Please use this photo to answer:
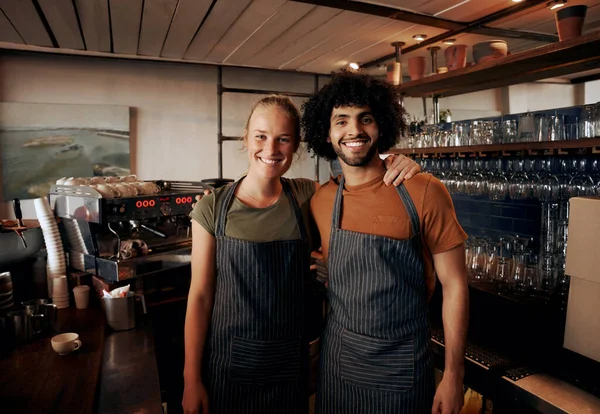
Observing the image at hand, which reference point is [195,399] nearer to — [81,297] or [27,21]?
[81,297]

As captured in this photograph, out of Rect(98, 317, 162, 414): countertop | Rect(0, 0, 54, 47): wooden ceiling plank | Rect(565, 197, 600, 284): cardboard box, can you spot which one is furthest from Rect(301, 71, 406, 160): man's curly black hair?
Rect(0, 0, 54, 47): wooden ceiling plank

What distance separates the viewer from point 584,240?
1929mm

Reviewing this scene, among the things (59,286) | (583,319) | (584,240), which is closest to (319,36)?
(584,240)

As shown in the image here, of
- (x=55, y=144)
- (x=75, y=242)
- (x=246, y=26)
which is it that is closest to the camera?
(x=75, y=242)

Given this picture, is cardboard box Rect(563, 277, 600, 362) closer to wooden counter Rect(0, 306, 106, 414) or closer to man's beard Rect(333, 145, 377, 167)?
man's beard Rect(333, 145, 377, 167)

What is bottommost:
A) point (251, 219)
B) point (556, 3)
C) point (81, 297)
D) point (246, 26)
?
point (81, 297)

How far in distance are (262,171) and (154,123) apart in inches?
150

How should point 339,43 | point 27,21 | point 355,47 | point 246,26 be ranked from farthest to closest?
point 355,47 < point 339,43 < point 246,26 < point 27,21

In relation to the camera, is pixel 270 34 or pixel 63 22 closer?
Result: pixel 63 22

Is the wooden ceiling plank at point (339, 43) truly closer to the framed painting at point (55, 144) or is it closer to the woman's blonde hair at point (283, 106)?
the woman's blonde hair at point (283, 106)

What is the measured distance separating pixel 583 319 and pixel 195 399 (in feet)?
5.48

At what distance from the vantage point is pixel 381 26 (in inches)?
131

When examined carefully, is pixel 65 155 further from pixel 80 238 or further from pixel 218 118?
pixel 80 238

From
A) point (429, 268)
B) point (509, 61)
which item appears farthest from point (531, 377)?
point (509, 61)
